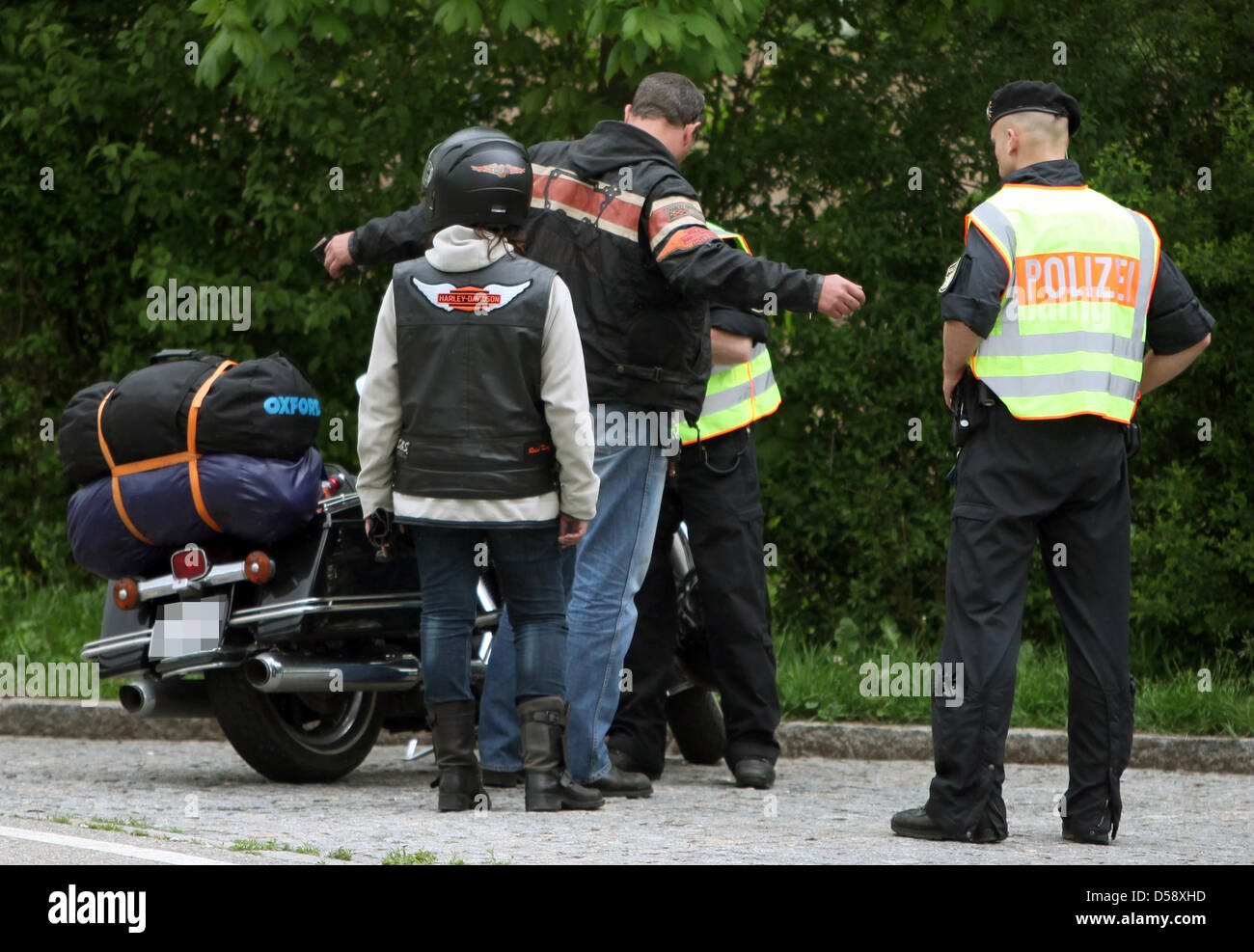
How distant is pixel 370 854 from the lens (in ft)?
14.4

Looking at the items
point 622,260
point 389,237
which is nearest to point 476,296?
point 622,260

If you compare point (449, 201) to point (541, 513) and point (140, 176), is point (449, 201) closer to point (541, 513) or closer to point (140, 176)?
point (541, 513)

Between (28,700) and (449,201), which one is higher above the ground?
(449,201)

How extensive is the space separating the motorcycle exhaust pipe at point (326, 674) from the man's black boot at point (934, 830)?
177cm

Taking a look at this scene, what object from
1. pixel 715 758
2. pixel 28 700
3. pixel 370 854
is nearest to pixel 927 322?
pixel 715 758

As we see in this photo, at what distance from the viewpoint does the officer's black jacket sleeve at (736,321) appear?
6090 mm

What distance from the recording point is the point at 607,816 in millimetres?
5270

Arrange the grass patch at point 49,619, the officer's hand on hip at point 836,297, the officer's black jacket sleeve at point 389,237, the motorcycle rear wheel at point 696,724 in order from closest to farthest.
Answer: the officer's hand on hip at point 836,297
the officer's black jacket sleeve at point 389,237
the motorcycle rear wheel at point 696,724
the grass patch at point 49,619

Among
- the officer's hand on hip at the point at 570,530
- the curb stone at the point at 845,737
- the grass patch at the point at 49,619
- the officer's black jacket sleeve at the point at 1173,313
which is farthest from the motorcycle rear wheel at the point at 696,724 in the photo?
the grass patch at the point at 49,619

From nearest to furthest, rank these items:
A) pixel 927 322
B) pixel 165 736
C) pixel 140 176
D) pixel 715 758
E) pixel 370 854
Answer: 1. pixel 370 854
2. pixel 715 758
3. pixel 165 736
4. pixel 927 322
5. pixel 140 176

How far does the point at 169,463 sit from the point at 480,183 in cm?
139

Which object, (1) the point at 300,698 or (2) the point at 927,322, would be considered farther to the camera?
(2) the point at 927,322

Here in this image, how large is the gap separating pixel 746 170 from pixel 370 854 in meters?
5.30

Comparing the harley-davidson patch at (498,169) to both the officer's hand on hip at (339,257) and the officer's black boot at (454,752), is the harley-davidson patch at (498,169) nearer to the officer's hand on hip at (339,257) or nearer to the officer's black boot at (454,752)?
the officer's hand on hip at (339,257)
